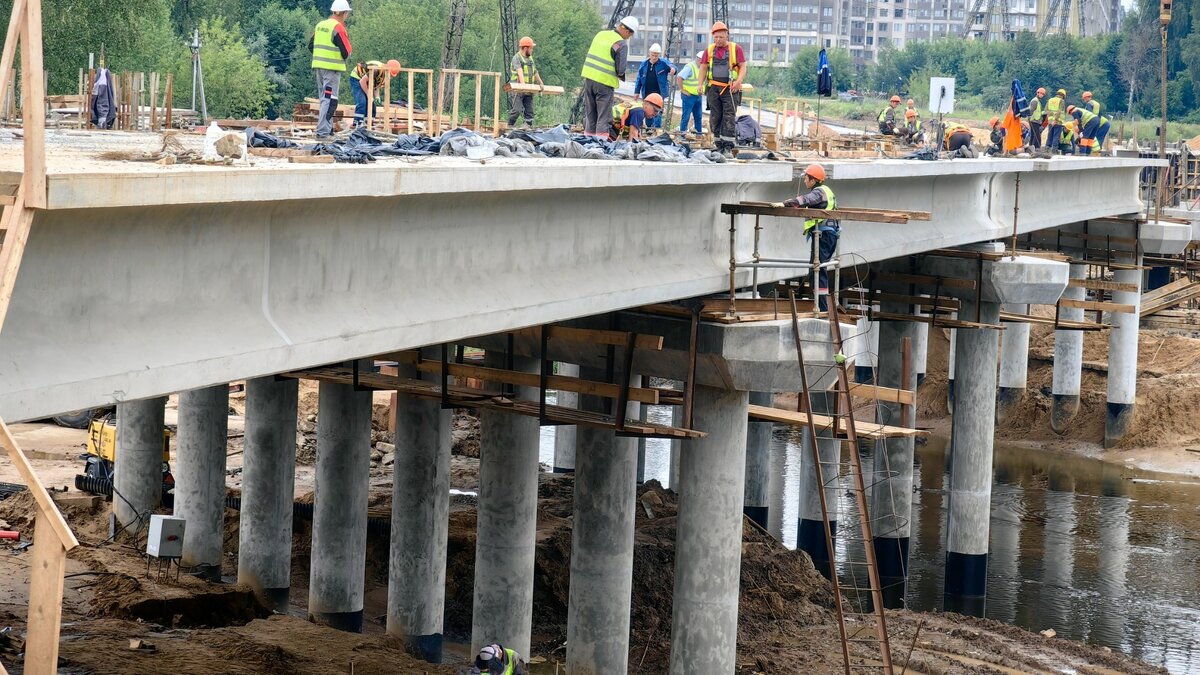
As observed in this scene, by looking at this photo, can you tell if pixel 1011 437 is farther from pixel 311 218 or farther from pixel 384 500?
pixel 311 218

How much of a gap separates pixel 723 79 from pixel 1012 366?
2500cm

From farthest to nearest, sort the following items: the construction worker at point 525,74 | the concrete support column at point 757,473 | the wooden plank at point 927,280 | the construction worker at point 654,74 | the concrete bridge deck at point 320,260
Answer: the concrete support column at point 757,473 < the wooden plank at point 927,280 < the construction worker at point 525,74 < the construction worker at point 654,74 < the concrete bridge deck at point 320,260

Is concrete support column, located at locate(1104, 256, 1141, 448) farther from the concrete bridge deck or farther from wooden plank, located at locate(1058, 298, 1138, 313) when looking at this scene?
the concrete bridge deck

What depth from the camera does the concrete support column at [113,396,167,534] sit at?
24.9 m

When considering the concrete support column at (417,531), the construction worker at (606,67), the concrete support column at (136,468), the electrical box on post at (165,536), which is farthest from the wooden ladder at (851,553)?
the concrete support column at (136,468)

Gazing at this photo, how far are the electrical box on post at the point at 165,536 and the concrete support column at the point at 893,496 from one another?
11.4 m

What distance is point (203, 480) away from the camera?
2436 cm

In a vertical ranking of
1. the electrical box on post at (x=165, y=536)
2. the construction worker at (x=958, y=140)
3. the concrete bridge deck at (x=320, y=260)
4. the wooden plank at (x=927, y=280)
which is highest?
the construction worker at (x=958, y=140)

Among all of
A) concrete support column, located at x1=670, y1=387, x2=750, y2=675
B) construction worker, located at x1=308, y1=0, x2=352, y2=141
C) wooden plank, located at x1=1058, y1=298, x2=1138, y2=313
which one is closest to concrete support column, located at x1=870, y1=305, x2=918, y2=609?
wooden plank, located at x1=1058, y1=298, x2=1138, y2=313

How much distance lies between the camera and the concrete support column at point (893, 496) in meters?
26.7

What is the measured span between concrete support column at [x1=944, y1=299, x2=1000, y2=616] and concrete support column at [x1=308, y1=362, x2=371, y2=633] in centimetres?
1026

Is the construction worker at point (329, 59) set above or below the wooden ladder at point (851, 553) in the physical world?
above

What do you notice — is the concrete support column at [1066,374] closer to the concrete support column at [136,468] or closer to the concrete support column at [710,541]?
the concrete support column at [136,468]

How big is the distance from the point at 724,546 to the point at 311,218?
7756 millimetres
